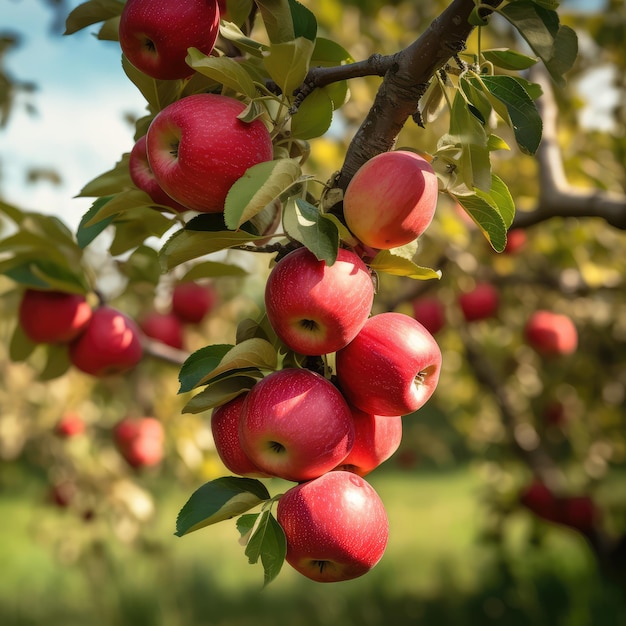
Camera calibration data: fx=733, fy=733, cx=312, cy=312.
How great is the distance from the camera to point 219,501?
0.75 metres

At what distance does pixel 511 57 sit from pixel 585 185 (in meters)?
1.87

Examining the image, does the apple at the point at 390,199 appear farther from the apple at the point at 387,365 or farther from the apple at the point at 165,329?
the apple at the point at 165,329

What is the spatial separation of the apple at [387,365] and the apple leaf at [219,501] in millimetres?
147

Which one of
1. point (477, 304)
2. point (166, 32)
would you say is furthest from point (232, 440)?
point (477, 304)

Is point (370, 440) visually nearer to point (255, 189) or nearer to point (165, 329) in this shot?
point (255, 189)

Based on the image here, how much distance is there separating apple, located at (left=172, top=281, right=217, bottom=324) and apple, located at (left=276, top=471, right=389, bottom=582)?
2.07 m

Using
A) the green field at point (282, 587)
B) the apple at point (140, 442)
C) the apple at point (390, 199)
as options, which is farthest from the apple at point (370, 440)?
the green field at point (282, 587)

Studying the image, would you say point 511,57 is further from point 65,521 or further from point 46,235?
A: point 65,521

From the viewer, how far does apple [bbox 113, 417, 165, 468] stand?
2645mm

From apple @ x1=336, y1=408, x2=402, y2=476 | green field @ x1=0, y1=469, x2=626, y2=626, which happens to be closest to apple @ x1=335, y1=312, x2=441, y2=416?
apple @ x1=336, y1=408, x2=402, y2=476

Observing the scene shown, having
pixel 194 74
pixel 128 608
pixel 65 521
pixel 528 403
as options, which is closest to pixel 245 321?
pixel 194 74

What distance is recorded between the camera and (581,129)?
2.73 metres

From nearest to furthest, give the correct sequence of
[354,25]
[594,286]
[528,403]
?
[594,286] < [354,25] < [528,403]

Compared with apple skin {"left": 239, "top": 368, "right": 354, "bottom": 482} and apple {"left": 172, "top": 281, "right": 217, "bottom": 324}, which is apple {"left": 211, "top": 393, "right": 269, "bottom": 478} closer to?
apple skin {"left": 239, "top": 368, "right": 354, "bottom": 482}
